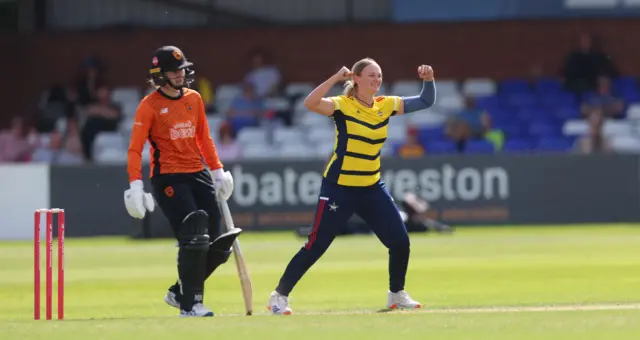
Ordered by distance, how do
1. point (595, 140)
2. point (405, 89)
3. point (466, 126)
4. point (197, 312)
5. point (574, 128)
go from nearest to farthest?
point (197, 312) < point (595, 140) < point (466, 126) < point (574, 128) < point (405, 89)

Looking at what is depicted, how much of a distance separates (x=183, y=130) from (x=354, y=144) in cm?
129

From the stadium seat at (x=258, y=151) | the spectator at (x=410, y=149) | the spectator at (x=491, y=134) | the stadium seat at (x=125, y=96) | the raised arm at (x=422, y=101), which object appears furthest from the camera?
the stadium seat at (x=125, y=96)

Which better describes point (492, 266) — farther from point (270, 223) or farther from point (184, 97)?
point (270, 223)

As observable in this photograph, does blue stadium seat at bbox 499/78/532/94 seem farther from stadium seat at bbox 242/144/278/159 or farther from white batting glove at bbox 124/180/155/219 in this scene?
white batting glove at bbox 124/180/155/219

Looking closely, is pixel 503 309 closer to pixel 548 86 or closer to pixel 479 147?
pixel 479 147

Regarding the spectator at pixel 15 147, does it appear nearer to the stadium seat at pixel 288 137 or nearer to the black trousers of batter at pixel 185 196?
the stadium seat at pixel 288 137

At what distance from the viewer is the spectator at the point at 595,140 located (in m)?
24.9

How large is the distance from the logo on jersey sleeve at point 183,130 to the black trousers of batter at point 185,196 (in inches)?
11.1

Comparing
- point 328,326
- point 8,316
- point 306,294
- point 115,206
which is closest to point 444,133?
point 115,206

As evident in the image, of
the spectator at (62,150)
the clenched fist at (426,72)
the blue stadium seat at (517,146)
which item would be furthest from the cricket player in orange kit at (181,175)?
the blue stadium seat at (517,146)

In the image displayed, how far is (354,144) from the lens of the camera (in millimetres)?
10797

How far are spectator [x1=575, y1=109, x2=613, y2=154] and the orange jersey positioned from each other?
15.1m

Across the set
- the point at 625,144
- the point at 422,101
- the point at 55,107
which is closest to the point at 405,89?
the point at 625,144

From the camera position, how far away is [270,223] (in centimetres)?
2358
